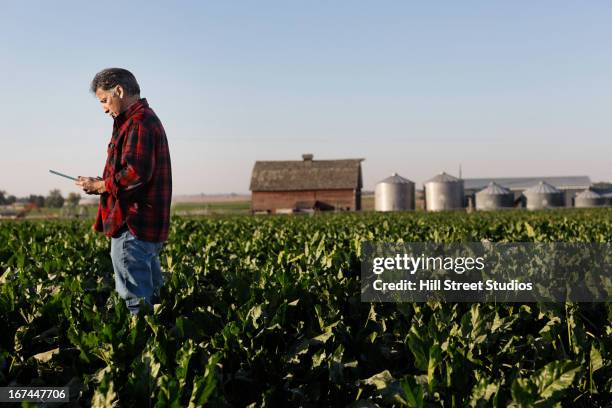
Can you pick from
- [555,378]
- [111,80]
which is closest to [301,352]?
[555,378]

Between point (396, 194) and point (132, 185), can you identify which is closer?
point (132, 185)

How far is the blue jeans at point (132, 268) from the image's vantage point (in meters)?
4.52

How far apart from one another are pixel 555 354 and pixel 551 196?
63.6m

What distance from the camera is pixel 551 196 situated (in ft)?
202

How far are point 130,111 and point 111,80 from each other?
0.88 feet

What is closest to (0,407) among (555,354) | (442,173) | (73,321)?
(73,321)

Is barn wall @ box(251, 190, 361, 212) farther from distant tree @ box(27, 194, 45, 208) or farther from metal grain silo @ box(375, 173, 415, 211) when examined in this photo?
distant tree @ box(27, 194, 45, 208)

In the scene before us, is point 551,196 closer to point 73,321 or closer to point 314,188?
point 314,188

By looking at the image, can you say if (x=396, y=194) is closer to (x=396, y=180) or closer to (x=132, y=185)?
(x=396, y=180)

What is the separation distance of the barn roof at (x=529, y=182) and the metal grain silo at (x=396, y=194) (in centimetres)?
2166

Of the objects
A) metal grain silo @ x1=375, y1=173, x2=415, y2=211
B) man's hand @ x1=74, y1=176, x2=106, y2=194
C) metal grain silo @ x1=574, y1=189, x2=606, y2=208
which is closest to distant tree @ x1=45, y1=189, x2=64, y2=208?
metal grain silo @ x1=375, y1=173, x2=415, y2=211

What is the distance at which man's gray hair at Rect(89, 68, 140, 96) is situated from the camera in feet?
14.8

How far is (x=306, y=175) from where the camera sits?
5803 centimetres

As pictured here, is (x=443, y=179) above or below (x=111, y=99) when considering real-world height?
above
